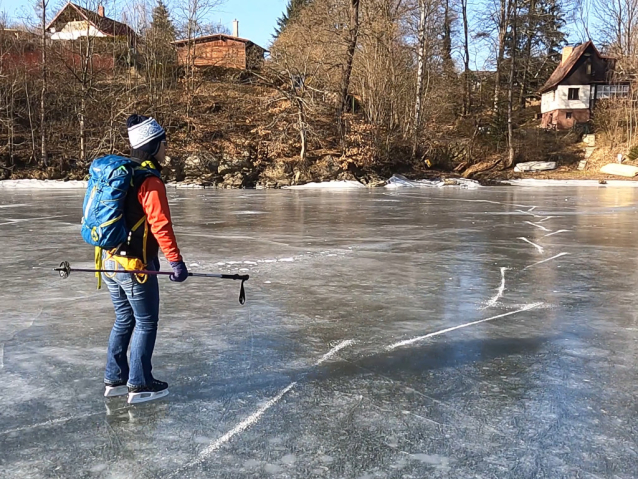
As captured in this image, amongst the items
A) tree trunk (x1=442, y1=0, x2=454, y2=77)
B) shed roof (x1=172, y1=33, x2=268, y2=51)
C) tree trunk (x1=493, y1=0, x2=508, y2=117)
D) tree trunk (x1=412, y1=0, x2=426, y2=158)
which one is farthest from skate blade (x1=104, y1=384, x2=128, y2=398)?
tree trunk (x1=442, y1=0, x2=454, y2=77)

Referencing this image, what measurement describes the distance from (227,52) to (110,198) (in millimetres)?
45584

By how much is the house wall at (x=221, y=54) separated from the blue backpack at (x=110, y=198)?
43.1 m

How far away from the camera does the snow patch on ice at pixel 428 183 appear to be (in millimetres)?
33312

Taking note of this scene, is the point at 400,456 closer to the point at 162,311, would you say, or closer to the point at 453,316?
the point at 453,316

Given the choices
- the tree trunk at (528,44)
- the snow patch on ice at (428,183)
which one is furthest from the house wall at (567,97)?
the snow patch on ice at (428,183)

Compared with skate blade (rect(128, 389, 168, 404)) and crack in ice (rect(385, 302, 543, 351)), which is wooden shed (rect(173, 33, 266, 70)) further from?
skate blade (rect(128, 389, 168, 404))

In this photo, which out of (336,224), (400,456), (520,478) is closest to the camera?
(520,478)

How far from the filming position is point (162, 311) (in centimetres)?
604

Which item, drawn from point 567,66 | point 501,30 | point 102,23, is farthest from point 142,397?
point 567,66

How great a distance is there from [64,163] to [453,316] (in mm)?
33062

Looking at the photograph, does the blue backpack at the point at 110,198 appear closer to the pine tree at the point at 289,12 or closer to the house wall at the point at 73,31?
the house wall at the point at 73,31

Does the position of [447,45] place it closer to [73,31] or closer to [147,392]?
[73,31]

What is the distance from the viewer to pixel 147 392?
3754 mm

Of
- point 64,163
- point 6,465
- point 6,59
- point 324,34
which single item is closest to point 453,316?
point 6,465
